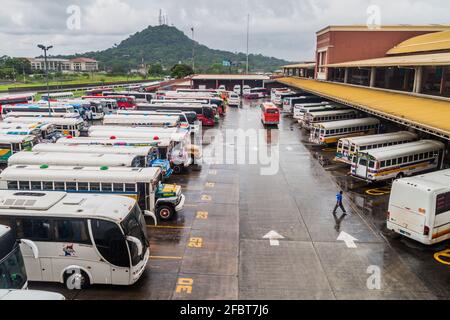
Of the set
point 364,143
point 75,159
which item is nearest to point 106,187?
point 75,159

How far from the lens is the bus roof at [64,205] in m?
12.4

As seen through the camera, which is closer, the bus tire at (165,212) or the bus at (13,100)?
the bus tire at (165,212)

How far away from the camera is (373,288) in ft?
44.2

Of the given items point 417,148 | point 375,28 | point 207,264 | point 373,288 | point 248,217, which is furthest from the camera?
point 375,28

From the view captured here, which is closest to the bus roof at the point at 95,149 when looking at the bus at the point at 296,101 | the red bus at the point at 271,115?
the red bus at the point at 271,115

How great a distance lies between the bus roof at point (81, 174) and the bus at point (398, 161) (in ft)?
47.2

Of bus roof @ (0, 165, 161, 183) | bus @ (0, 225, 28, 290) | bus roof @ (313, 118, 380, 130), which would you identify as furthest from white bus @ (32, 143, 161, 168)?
bus roof @ (313, 118, 380, 130)

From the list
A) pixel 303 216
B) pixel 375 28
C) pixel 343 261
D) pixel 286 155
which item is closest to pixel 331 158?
pixel 286 155

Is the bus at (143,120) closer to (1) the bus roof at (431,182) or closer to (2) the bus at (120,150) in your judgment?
(2) the bus at (120,150)

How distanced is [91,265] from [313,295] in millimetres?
7787

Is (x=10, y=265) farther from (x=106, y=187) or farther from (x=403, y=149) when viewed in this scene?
(x=403, y=149)

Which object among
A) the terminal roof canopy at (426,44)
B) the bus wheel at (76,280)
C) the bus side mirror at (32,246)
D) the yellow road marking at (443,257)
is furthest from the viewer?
the terminal roof canopy at (426,44)

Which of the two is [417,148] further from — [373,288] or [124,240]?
[124,240]

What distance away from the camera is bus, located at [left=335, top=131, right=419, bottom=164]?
27.5 metres
